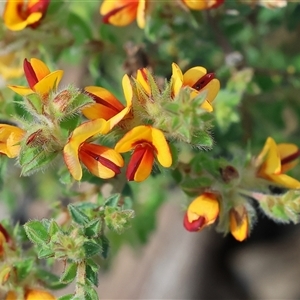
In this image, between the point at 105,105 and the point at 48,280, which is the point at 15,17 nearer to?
the point at 105,105

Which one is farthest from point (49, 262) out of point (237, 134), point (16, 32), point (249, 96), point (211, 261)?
point (211, 261)

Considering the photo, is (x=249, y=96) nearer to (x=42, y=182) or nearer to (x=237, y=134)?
(x=237, y=134)

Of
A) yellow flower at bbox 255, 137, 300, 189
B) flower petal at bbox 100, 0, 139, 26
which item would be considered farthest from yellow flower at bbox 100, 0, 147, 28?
yellow flower at bbox 255, 137, 300, 189

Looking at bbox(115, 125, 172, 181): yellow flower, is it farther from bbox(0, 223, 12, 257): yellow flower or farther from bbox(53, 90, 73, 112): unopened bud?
bbox(0, 223, 12, 257): yellow flower

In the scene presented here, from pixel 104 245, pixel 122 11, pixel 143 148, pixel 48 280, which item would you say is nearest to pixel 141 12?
pixel 122 11

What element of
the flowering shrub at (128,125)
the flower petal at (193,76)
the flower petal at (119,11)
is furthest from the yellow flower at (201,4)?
the flower petal at (193,76)

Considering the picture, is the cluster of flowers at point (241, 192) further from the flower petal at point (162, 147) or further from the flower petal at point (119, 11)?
the flower petal at point (119, 11)

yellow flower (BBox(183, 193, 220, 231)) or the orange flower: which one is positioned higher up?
the orange flower
